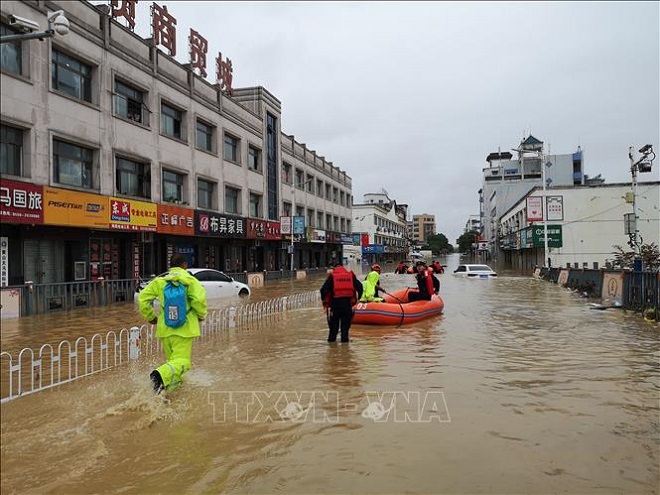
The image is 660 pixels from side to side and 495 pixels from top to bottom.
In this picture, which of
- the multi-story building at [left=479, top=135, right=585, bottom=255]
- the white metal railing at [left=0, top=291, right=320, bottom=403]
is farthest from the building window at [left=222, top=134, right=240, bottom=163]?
the multi-story building at [left=479, top=135, right=585, bottom=255]

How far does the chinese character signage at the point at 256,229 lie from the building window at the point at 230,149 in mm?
4236

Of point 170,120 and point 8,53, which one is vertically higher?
point 170,120

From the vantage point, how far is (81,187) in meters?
19.3

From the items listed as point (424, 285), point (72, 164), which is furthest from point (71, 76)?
point (424, 285)

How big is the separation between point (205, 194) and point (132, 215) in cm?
876

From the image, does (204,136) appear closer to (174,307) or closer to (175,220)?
(175,220)

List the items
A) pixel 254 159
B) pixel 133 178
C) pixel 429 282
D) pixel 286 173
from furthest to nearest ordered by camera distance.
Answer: pixel 286 173 < pixel 254 159 < pixel 133 178 < pixel 429 282

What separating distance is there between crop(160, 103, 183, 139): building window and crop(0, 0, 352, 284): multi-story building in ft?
0.19

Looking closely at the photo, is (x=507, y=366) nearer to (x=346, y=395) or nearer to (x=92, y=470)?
(x=346, y=395)

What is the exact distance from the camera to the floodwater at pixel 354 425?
4.07 m

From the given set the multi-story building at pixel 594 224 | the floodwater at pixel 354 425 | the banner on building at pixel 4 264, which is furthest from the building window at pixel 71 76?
the multi-story building at pixel 594 224

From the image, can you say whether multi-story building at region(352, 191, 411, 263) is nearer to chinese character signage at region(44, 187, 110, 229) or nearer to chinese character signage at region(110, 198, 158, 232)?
chinese character signage at region(110, 198, 158, 232)

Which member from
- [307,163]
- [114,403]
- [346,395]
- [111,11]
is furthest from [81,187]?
[307,163]

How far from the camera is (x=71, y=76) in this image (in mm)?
18422
